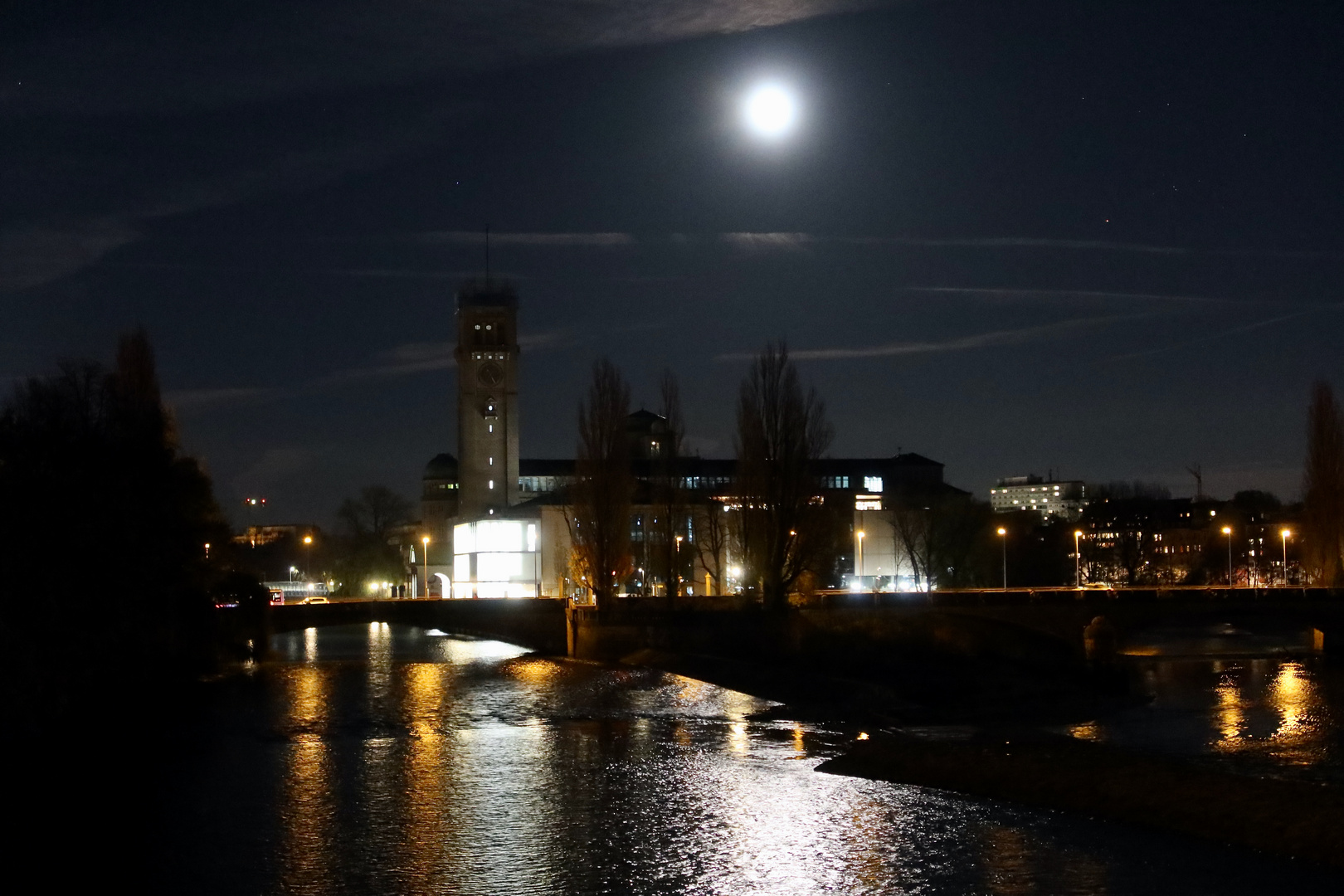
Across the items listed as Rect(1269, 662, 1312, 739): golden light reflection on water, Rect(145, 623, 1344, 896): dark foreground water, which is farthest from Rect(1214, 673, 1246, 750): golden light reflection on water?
Rect(145, 623, 1344, 896): dark foreground water

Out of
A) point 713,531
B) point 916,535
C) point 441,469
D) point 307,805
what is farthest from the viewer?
point 441,469

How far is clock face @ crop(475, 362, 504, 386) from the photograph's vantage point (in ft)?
435

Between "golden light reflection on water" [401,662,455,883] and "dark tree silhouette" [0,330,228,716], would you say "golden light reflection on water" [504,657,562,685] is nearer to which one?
"golden light reflection on water" [401,662,455,883]

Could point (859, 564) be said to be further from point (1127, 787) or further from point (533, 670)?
point (1127, 787)

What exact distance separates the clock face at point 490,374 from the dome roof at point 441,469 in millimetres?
26738

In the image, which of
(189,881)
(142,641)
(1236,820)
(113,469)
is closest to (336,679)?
(142,641)

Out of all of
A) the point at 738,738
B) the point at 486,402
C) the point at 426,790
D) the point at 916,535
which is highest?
the point at 486,402

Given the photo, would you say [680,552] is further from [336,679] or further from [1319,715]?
[1319,715]

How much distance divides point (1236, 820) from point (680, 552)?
6124 centimetres

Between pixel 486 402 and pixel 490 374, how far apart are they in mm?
2686

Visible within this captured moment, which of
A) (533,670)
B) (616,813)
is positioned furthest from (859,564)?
(616,813)

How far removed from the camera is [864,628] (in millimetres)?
67125

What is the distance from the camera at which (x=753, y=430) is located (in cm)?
6606

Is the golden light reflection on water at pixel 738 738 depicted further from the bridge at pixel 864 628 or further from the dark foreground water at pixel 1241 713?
the bridge at pixel 864 628
